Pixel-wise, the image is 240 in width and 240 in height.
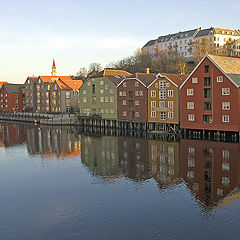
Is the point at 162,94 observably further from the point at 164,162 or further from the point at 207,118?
the point at 164,162

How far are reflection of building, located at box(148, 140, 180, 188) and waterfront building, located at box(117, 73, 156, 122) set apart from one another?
16.6 m

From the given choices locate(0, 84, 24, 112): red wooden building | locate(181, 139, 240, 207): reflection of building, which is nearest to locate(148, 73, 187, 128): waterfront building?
locate(181, 139, 240, 207): reflection of building

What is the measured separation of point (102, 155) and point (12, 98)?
95.9m

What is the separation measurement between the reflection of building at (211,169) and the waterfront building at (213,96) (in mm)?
5456

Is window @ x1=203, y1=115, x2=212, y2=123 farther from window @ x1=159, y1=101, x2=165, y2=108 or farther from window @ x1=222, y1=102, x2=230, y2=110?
window @ x1=159, y1=101, x2=165, y2=108

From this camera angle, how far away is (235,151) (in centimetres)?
4019

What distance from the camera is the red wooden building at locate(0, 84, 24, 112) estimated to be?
127500mm

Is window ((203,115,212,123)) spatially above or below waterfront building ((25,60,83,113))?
below

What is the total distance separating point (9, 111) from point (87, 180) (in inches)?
4113

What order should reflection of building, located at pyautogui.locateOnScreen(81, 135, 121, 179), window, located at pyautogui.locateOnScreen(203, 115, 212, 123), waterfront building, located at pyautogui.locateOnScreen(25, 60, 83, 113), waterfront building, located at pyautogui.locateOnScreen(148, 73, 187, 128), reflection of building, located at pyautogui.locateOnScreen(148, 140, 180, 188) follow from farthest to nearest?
waterfront building, located at pyautogui.locateOnScreen(25, 60, 83, 113) < waterfront building, located at pyautogui.locateOnScreen(148, 73, 187, 128) < window, located at pyautogui.locateOnScreen(203, 115, 212, 123) < reflection of building, located at pyautogui.locateOnScreen(81, 135, 121, 179) < reflection of building, located at pyautogui.locateOnScreen(148, 140, 180, 188)

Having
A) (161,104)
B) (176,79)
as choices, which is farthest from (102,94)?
(176,79)

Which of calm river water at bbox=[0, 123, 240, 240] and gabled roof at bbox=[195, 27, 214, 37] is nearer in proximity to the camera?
calm river water at bbox=[0, 123, 240, 240]

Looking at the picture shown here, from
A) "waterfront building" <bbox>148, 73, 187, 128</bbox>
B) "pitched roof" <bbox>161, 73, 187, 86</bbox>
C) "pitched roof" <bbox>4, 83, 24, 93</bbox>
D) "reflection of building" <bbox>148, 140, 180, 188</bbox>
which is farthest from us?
"pitched roof" <bbox>4, 83, 24, 93</bbox>

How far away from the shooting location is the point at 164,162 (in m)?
36.8
